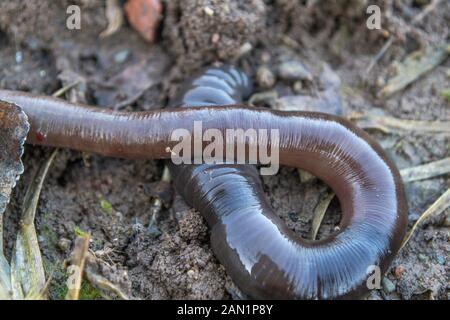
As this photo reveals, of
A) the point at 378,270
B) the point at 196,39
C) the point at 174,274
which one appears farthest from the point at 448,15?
the point at 174,274

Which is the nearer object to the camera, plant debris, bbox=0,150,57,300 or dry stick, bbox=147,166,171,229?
plant debris, bbox=0,150,57,300

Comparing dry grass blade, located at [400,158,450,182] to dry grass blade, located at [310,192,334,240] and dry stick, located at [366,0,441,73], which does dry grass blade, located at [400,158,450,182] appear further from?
dry stick, located at [366,0,441,73]

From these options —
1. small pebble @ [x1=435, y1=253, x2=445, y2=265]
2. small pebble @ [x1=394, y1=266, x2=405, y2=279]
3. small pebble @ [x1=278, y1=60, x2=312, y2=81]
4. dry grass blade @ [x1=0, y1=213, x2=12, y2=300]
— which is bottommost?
dry grass blade @ [x1=0, y1=213, x2=12, y2=300]

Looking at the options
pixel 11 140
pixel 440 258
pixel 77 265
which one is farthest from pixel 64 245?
pixel 440 258

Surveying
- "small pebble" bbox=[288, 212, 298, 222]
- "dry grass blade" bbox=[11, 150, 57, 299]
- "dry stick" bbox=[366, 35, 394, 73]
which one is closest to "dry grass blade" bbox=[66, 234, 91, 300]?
"dry grass blade" bbox=[11, 150, 57, 299]

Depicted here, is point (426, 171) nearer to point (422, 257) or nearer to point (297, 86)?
point (422, 257)
